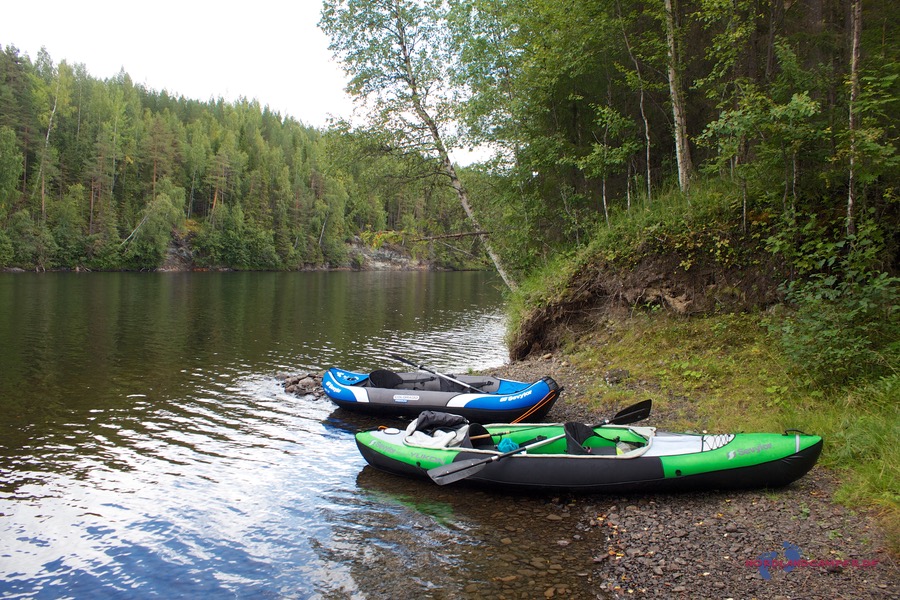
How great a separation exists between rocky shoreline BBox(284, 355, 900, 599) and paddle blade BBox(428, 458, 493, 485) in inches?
44.1

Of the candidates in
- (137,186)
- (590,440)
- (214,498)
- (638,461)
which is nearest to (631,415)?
(590,440)

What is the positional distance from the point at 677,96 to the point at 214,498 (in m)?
11.4

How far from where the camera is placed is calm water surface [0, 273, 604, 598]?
537cm

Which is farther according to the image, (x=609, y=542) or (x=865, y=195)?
(x=865, y=195)

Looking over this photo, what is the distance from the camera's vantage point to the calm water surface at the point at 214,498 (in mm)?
5371

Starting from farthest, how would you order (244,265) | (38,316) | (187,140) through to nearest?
(187,140) < (244,265) < (38,316)

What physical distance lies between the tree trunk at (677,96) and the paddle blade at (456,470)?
7825 millimetres

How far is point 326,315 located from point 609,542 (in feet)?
78.3

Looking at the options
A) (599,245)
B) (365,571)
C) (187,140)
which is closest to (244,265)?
(187,140)

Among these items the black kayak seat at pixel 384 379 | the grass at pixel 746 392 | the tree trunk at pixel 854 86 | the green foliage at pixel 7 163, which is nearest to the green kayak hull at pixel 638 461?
the grass at pixel 746 392

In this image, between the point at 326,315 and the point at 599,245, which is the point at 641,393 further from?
the point at 326,315

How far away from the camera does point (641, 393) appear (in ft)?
32.1

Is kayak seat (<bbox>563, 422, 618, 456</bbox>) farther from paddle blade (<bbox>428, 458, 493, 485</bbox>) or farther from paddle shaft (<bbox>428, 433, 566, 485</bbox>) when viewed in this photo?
paddle blade (<bbox>428, 458, 493, 485</bbox>)

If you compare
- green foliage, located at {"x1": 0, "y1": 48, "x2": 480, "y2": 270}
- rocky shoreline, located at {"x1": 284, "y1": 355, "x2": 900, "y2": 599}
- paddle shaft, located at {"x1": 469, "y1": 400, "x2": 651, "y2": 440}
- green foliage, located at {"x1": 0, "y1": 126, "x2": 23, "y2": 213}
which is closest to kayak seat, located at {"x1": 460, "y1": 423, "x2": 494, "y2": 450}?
paddle shaft, located at {"x1": 469, "y1": 400, "x2": 651, "y2": 440}
